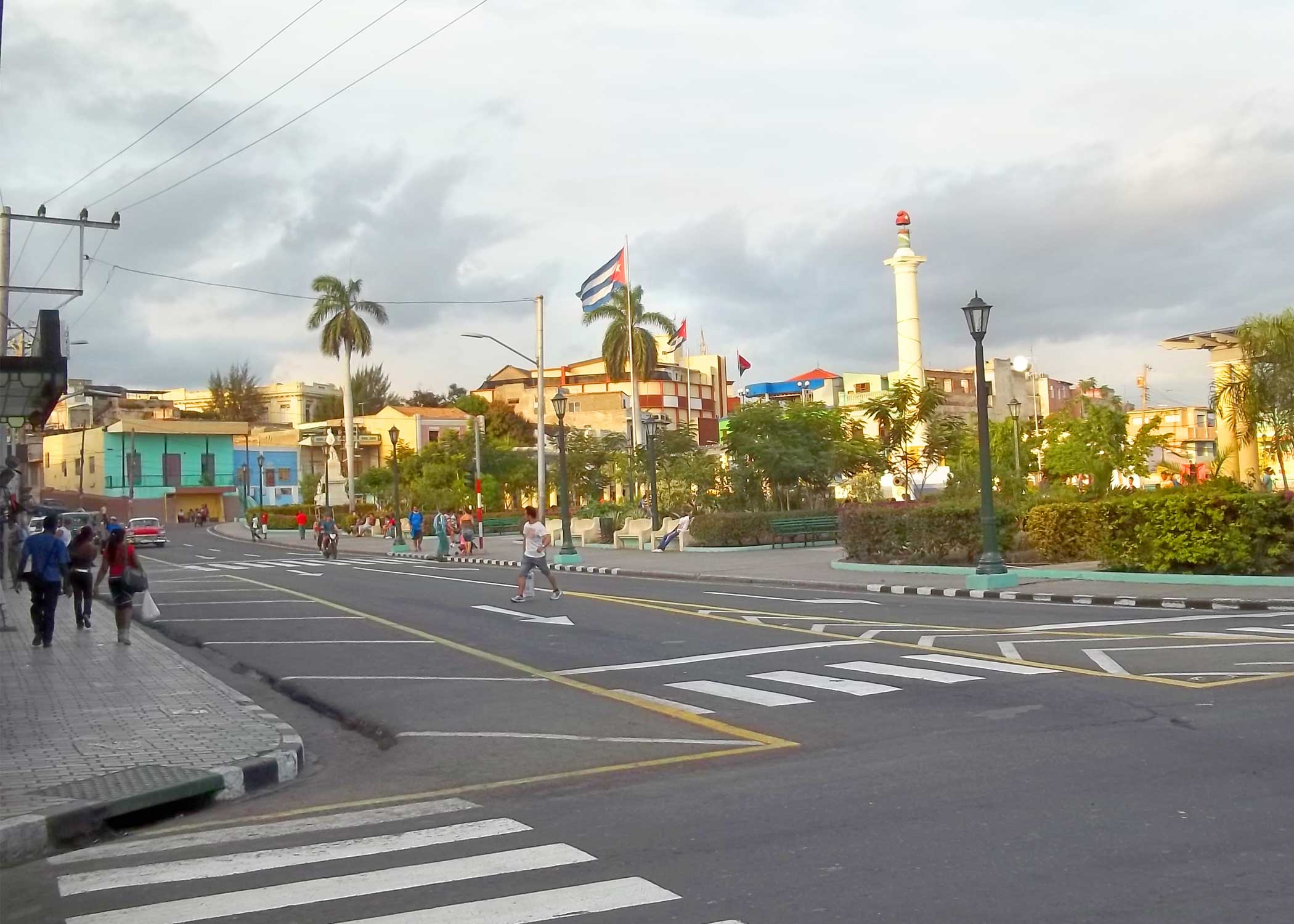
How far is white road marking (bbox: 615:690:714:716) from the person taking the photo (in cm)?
1175

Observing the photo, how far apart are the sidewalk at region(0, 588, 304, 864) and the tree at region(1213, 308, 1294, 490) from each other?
2314 cm

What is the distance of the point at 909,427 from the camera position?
4928 centimetres

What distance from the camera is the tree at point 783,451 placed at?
4522cm

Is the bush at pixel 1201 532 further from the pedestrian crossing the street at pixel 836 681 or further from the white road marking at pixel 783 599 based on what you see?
the pedestrian crossing the street at pixel 836 681

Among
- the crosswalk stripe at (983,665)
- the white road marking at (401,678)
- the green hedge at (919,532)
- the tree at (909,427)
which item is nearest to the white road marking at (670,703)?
the white road marking at (401,678)

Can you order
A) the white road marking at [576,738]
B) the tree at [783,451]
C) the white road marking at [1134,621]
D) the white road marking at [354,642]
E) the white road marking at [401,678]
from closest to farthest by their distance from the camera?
the white road marking at [576,738] < the white road marking at [401,678] < the white road marking at [1134,621] < the white road marking at [354,642] < the tree at [783,451]

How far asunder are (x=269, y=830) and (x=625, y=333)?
217 feet

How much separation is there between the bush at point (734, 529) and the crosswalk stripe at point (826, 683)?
27339mm

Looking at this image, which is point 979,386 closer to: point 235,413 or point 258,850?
point 258,850

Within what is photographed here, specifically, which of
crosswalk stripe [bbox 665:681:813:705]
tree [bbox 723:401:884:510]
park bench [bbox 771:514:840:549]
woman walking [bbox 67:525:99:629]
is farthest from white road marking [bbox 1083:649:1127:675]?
tree [bbox 723:401:884:510]

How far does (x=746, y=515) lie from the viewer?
4150 cm

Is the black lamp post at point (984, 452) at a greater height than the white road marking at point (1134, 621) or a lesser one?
greater

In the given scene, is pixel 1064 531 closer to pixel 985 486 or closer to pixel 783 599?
pixel 985 486

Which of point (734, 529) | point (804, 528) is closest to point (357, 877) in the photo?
point (734, 529)
